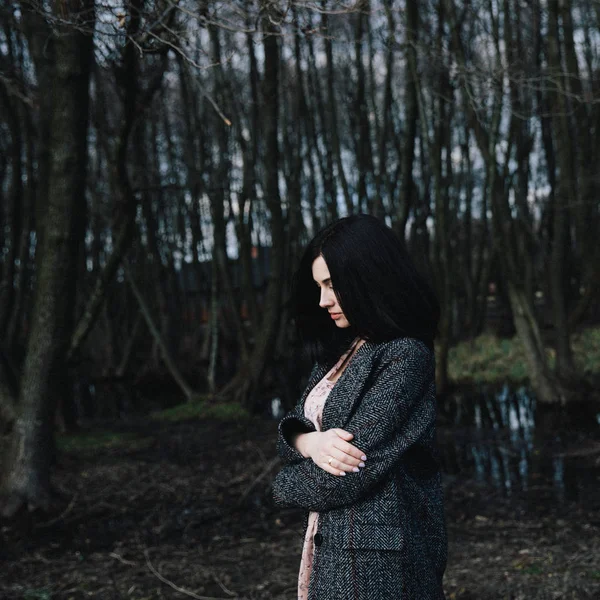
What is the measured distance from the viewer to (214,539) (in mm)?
5293

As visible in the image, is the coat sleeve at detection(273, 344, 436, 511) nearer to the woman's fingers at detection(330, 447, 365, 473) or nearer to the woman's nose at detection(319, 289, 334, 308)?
the woman's fingers at detection(330, 447, 365, 473)

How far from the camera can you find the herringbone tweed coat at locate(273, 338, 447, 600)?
186 centimetres

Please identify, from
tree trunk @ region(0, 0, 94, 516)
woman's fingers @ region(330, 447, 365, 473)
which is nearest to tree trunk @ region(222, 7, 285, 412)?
tree trunk @ region(0, 0, 94, 516)

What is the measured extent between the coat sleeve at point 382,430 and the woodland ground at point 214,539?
2.30 m

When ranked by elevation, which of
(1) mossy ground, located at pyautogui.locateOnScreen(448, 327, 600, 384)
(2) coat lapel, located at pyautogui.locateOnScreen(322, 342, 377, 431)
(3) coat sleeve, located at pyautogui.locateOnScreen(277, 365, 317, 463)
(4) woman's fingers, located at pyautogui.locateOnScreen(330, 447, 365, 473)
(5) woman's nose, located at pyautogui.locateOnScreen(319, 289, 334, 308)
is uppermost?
(5) woman's nose, located at pyautogui.locateOnScreen(319, 289, 334, 308)

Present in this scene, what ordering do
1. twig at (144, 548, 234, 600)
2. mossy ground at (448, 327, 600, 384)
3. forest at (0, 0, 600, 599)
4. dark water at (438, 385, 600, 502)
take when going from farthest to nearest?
1. mossy ground at (448, 327, 600, 384)
2. dark water at (438, 385, 600, 502)
3. forest at (0, 0, 600, 599)
4. twig at (144, 548, 234, 600)

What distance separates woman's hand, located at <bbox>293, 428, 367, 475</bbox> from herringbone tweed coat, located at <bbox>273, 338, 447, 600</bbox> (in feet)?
0.06

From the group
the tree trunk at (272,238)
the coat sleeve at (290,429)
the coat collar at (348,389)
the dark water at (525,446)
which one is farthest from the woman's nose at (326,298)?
the tree trunk at (272,238)

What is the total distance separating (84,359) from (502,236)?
13.6 metres

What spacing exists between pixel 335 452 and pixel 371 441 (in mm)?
95

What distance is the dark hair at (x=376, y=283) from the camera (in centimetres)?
199

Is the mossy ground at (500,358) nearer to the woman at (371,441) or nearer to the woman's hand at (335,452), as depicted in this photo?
the woman at (371,441)

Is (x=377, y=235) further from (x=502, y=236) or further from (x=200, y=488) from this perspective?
(x=502, y=236)

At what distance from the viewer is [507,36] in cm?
931
